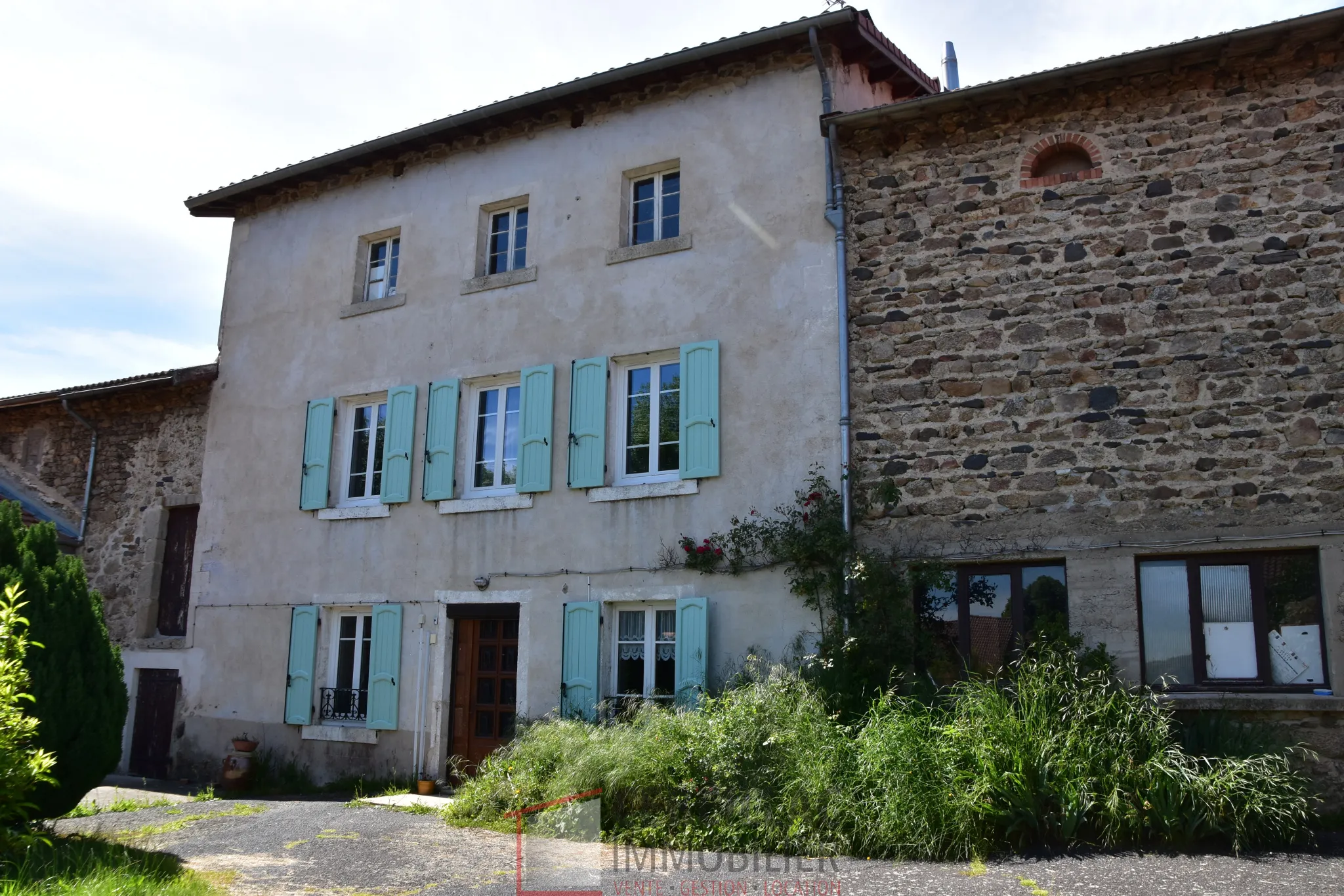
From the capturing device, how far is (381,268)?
1243 cm

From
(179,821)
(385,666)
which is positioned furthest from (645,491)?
(179,821)

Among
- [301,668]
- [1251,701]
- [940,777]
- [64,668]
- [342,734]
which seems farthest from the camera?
[301,668]

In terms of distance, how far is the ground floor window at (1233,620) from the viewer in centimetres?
765

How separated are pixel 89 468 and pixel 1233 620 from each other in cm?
1297

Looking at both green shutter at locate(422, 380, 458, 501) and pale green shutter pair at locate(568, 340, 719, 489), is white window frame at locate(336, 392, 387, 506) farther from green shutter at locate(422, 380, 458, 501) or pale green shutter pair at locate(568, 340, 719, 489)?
pale green shutter pair at locate(568, 340, 719, 489)

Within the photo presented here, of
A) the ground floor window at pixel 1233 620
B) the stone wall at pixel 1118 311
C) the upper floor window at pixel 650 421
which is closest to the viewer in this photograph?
the ground floor window at pixel 1233 620

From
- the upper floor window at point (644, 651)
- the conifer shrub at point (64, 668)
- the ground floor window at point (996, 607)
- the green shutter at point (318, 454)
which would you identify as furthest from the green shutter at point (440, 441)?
the ground floor window at point (996, 607)

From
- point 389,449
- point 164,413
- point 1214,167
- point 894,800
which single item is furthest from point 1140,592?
point 164,413

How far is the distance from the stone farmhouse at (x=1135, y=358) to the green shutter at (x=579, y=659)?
268 centimetres

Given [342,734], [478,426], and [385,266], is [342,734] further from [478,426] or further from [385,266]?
[385,266]

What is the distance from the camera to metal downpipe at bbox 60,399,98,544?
13672mm

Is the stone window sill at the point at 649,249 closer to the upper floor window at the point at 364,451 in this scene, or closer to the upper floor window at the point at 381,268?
the upper floor window at the point at 381,268

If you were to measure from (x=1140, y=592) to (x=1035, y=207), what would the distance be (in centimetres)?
319

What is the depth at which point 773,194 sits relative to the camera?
9820 millimetres
